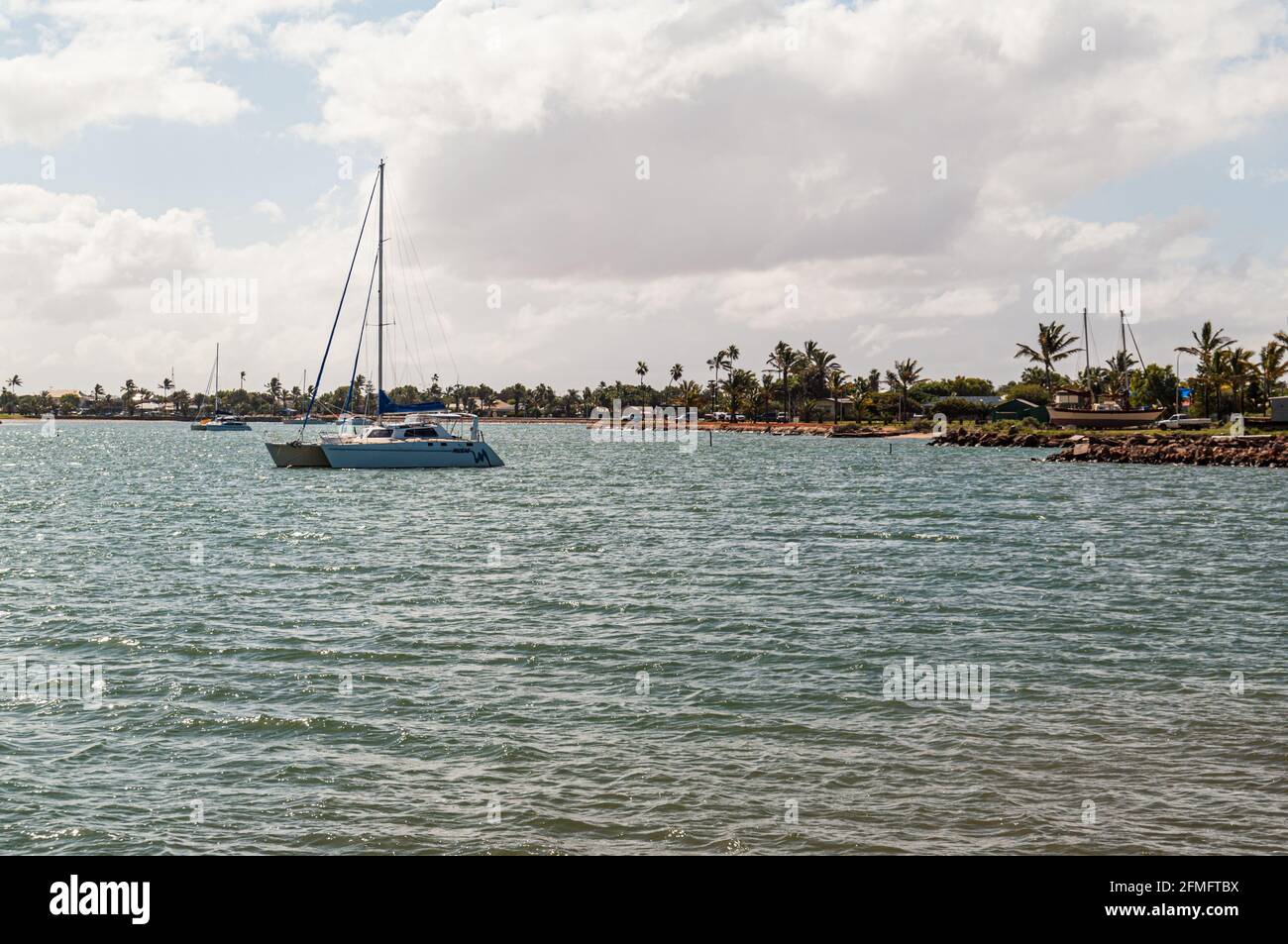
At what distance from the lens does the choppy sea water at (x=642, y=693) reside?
37.4 ft

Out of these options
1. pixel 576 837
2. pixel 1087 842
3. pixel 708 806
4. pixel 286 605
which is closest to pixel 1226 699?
pixel 1087 842

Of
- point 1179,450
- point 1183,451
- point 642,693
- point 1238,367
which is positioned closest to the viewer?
point 642,693

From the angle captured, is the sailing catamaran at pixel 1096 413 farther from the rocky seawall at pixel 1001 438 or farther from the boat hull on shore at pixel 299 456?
the boat hull on shore at pixel 299 456

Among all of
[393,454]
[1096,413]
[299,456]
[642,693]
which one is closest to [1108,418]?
[1096,413]

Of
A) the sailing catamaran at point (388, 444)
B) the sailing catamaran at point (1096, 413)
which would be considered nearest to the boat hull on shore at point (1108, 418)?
the sailing catamaran at point (1096, 413)

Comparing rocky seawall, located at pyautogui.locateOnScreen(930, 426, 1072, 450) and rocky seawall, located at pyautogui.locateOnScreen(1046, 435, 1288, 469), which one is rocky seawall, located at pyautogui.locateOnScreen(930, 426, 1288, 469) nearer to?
rocky seawall, located at pyautogui.locateOnScreen(1046, 435, 1288, 469)

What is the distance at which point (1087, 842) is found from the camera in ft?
35.1

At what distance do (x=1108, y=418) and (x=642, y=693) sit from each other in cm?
12452

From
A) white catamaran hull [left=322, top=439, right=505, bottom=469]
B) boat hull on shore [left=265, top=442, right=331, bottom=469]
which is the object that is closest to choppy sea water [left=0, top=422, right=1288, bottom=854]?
white catamaran hull [left=322, top=439, right=505, bottom=469]

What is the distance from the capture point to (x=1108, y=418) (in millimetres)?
128500

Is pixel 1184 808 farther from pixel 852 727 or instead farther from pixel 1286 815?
pixel 852 727

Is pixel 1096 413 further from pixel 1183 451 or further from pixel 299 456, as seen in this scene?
pixel 299 456
